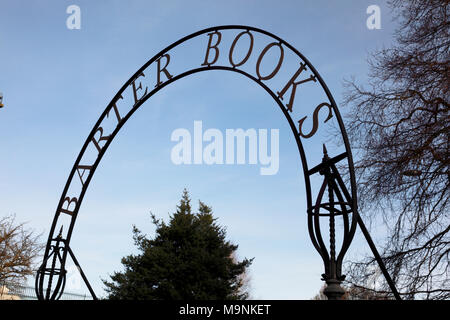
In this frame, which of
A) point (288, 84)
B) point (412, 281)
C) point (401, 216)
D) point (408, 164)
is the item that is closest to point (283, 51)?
point (288, 84)

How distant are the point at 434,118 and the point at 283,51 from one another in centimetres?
386

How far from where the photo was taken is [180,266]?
19984 mm

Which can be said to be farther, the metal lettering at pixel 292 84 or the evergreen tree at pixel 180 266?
the evergreen tree at pixel 180 266

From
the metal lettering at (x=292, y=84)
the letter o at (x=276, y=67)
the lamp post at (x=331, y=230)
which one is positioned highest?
the letter o at (x=276, y=67)

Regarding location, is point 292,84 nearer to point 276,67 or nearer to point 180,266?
point 276,67

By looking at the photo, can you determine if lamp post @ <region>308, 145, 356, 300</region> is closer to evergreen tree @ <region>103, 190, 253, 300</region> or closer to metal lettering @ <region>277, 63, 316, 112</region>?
metal lettering @ <region>277, 63, 316, 112</region>

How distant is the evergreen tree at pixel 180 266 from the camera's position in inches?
783

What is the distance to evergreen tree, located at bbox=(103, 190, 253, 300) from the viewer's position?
65.3 feet

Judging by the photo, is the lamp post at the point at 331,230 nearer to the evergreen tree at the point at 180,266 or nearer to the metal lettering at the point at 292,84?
the metal lettering at the point at 292,84

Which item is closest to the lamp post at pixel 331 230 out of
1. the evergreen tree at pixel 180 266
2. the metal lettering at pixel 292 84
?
the metal lettering at pixel 292 84

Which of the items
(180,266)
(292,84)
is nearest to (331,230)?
(292,84)

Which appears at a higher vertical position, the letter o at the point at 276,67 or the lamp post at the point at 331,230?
the letter o at the point at 276,67
